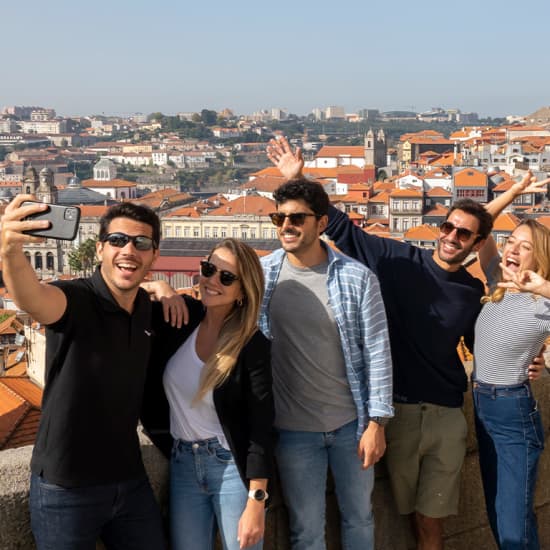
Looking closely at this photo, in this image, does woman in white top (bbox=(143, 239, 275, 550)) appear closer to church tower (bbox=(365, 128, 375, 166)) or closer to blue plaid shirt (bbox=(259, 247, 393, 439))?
blue plaid shirt (bbox=(259, 247, 393, 439))

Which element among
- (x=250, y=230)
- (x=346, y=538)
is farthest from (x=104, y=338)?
(x=250, y=230)

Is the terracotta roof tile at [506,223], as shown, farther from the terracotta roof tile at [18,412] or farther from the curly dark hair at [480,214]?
the curly dark hair at [480,214]

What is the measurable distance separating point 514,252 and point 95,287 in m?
0.84

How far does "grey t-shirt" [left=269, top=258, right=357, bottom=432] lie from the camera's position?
60.1 inches

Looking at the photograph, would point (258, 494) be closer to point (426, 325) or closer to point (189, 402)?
point (189, 402)

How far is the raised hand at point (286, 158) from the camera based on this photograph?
1.83m

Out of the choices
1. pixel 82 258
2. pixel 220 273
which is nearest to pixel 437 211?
pixel 82 258

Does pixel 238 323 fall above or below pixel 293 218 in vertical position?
below

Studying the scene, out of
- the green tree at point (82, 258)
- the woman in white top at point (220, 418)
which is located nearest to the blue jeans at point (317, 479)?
the woman in white top at point (220, 418)

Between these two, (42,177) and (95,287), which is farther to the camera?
(42,177)

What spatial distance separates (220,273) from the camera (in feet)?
4.73

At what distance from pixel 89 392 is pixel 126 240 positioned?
0.25 m

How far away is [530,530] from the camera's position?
168cm

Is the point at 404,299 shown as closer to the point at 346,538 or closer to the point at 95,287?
the point at 346,538
